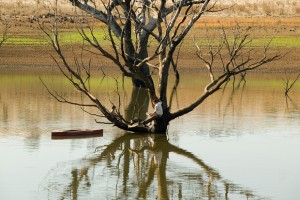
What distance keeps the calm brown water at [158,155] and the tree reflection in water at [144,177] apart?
0.02 meters

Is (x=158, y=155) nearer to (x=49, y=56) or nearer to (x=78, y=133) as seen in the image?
(x=78, y=133)

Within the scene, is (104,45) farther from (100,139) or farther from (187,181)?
(187,181)

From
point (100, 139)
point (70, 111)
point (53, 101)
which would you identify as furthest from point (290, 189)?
point (53, 101)

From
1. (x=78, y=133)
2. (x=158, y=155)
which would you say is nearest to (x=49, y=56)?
(x=78, y=133)

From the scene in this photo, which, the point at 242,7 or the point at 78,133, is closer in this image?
the point at 78,133

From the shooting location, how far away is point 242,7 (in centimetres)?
6366

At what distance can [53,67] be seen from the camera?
1593 inches

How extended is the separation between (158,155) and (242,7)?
149 feet

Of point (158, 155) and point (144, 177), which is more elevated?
point (158, 155)

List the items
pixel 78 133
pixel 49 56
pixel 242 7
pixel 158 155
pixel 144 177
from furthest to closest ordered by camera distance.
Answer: pixel 242 7 → pixel 49 56 → pixel 78 133 → pixel 158 155 → pixel 144 177

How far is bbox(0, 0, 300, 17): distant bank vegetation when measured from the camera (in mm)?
55531

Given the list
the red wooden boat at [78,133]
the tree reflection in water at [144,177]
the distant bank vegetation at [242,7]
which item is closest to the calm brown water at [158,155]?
the tree reflection in water at [144,177]

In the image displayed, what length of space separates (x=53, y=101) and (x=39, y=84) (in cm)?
564

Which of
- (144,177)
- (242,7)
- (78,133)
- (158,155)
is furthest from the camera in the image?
(242,7)
